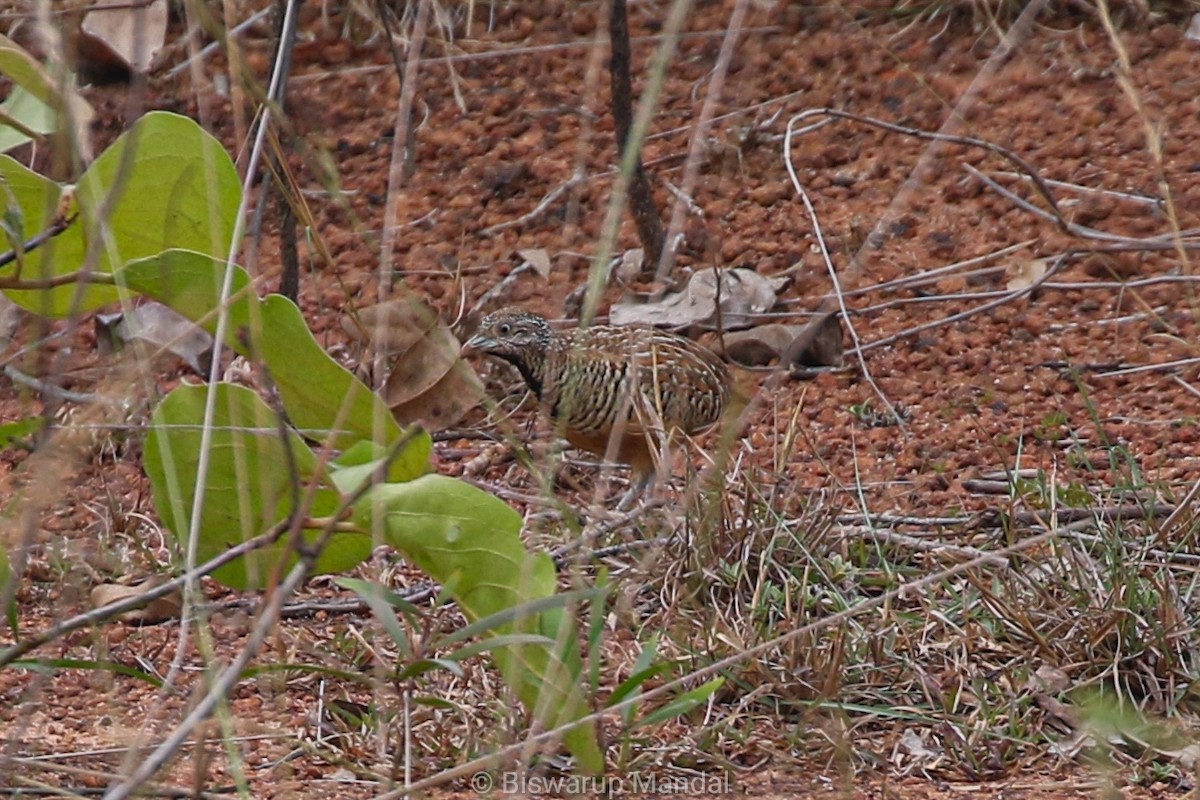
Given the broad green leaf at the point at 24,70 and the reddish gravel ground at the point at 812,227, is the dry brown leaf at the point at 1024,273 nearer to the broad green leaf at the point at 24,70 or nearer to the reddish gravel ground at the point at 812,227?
the reddish gravel ground at the point at 812,227

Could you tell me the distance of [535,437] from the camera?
179 inches

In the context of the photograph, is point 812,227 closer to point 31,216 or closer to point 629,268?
point 629,268

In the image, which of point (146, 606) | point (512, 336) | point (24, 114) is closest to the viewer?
point (24, 114)

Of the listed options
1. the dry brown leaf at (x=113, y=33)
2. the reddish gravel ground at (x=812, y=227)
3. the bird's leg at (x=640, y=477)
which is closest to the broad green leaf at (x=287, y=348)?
the reddish gravel ground at (x=812, y=227)

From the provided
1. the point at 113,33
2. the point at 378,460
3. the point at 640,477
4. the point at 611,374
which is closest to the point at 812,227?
the point at 611,374

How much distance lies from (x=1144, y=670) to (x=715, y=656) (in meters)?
0.72

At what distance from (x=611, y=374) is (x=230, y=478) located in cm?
216

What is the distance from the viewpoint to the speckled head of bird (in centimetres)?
454

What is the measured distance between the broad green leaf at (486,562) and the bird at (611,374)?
182 cm

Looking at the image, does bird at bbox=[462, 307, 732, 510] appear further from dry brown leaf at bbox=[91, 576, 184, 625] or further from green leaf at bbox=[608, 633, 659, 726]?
green leaf at bbox=[608, 633, 659, 726]

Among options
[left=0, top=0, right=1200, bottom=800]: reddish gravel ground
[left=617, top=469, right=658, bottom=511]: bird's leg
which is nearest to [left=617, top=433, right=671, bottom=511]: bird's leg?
[left=617, top=469, right=658, bottom=511]: bird's leg

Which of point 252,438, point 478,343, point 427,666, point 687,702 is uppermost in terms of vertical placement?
point 252,438

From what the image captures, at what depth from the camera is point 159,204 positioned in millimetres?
2371

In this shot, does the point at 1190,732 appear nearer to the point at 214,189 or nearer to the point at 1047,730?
the point at 1047,730
